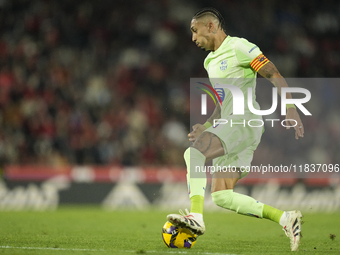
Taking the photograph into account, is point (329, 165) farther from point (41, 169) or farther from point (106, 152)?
point (41, 169)

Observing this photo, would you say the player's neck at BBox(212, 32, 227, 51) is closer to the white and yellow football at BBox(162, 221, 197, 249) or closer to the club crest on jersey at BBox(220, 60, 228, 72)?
the club crest on jersey at BBox(220, 60, 228, 72)

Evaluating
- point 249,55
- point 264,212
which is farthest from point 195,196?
point 249,55

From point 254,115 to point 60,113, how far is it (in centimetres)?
925

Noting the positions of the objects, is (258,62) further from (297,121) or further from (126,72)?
(126,72)

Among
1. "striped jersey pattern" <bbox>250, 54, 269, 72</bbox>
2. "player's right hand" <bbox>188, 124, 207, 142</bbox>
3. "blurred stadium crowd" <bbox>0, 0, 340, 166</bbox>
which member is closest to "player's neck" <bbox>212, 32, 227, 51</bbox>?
"striped jersey pattern" <bbox>250, 54, 269, 72</bbox>

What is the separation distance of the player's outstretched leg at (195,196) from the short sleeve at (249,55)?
97cm

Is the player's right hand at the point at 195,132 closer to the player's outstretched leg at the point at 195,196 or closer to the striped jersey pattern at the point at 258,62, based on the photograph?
the player's outstretched leg at the point at 195,196

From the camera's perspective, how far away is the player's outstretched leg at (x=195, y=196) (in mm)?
4191

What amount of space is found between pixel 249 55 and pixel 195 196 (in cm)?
142

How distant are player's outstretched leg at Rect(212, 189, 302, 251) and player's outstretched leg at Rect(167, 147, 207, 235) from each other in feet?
0.89

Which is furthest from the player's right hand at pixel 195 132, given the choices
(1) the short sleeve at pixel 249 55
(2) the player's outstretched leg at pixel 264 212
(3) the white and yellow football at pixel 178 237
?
(3) the white and yellow football at pixel 178 237

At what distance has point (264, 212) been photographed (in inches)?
176

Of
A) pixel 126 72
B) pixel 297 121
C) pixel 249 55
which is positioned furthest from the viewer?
pixel 126 72

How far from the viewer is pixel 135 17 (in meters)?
16.6
